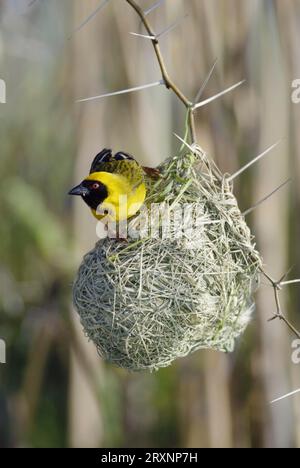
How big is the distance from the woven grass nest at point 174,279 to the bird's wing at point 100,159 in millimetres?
211

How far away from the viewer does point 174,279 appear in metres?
2.17

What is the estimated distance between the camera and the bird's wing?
2.44 metres

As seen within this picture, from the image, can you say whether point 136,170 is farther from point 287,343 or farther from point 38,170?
point 38,170

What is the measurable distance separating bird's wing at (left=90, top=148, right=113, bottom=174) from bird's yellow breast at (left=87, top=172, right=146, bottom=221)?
0.31 feet

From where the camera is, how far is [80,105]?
144 inches

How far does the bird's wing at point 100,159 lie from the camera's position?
244 cm

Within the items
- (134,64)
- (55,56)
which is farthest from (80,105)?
(55,56)
